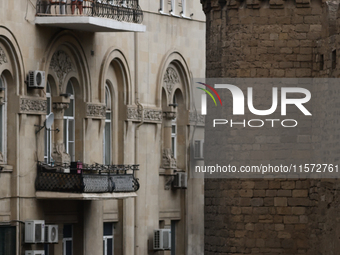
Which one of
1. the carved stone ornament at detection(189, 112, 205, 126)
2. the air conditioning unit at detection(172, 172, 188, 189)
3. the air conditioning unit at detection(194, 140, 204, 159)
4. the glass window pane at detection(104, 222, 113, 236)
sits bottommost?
the glass window pane at detection(104, 222, 113, 236)

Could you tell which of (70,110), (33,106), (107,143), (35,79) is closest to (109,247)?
(107,143)

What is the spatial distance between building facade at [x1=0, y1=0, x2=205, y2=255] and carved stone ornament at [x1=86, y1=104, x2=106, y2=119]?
0.02m

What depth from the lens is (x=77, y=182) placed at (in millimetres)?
33656

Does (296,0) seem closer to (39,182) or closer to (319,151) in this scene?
(319,151)

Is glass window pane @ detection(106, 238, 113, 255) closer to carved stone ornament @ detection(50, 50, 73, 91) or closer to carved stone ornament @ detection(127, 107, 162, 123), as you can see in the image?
carved stone ornament @ detection(127, 107, 162, 123)

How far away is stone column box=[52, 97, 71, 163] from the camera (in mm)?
34156

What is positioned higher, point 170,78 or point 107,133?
point 170,78

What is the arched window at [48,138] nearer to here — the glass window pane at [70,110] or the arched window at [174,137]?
the glass window pane at [70,110]

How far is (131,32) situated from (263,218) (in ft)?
28.6

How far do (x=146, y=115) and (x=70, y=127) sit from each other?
331 cm

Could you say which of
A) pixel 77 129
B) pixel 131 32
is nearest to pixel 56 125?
pixel 77 129

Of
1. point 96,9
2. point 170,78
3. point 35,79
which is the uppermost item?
point 96,9

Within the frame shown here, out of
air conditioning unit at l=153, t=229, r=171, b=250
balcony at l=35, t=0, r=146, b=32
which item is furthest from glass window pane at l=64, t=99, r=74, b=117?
air conditioning unit at l=153, t=229, r=171, b=250

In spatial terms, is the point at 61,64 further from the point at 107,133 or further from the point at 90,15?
the point at 107,133
